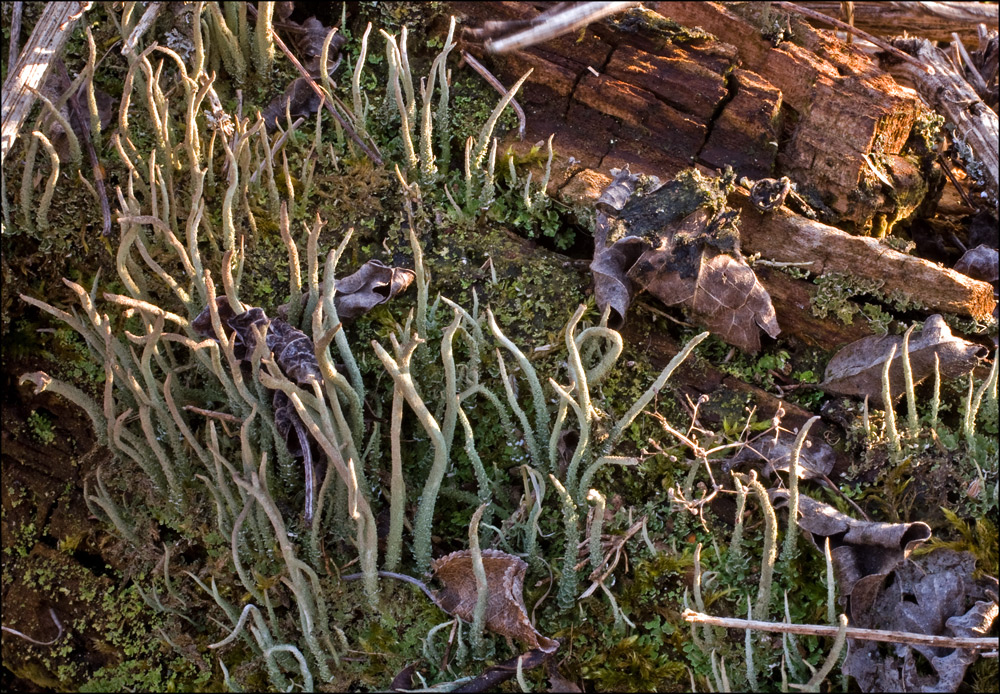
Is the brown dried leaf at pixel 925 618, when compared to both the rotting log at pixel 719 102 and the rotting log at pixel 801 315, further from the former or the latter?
the rotting log at pixel 719 102

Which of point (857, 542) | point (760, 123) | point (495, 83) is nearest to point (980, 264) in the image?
point (760, 123)

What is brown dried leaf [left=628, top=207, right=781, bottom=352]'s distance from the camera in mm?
2268

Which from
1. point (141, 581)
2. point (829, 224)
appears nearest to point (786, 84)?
point (829, 224)

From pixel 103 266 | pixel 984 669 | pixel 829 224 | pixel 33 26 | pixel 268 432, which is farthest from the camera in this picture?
pixel 33 26

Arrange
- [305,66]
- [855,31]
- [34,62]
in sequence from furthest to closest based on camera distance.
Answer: [305,66] < [855,31] < [34,62]

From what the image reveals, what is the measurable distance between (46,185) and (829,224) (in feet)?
8.44

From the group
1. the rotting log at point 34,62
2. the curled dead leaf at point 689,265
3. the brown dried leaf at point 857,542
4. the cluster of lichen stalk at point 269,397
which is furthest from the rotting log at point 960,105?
the rotting log at point 34,62

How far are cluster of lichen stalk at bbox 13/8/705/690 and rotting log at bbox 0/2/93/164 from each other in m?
0.42

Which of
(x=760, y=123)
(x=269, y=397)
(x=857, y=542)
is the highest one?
(x=760, y=123)

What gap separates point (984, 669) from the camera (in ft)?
5.85

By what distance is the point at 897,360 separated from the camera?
2180 millimetres

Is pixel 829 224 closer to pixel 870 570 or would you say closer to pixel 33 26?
pixel 870 570

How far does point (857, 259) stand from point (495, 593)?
1492mm

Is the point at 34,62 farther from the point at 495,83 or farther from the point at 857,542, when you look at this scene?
the point at 857,542
